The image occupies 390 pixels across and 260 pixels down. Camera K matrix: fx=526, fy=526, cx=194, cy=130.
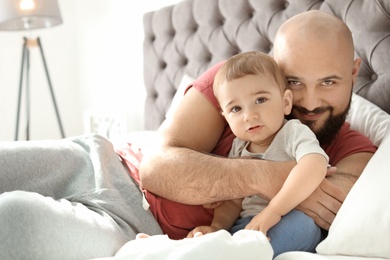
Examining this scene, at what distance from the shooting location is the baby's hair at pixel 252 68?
1378mm

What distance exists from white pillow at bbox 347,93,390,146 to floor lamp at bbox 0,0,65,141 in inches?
89.8

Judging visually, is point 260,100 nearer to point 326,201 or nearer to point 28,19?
point 326,201

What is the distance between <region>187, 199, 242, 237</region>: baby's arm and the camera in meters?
1.34

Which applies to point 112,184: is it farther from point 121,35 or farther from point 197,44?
point 121,35

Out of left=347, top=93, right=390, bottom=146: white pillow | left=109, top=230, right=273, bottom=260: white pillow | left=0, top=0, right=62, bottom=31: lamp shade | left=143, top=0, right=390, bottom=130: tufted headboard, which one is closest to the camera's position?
left=109, top=230, right=273, bottom=260: white pillow

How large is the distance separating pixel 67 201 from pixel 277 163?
21.2 inches

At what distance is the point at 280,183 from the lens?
130 centimetres

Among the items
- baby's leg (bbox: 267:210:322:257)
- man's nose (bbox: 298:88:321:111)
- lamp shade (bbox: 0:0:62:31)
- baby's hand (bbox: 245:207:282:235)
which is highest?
lamp shade (bbox: 0:0:62:31)

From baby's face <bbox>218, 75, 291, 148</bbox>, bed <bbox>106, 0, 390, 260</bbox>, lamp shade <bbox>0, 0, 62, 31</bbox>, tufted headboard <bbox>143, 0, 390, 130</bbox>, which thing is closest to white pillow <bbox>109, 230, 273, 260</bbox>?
bed <bbox>106, 0, 390, 260</bbox>

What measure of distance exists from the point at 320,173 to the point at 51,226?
62cm

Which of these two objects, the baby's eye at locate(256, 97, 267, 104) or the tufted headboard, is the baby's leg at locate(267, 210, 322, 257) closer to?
the baby's eye at locate(256, 97, 267, 104)

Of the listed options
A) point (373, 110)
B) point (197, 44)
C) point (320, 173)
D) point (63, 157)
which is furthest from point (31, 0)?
point (320, 173)

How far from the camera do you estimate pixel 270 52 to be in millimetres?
2230

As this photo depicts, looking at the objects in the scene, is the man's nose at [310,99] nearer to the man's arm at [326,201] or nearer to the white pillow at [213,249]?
the man's arm at [326,201]
